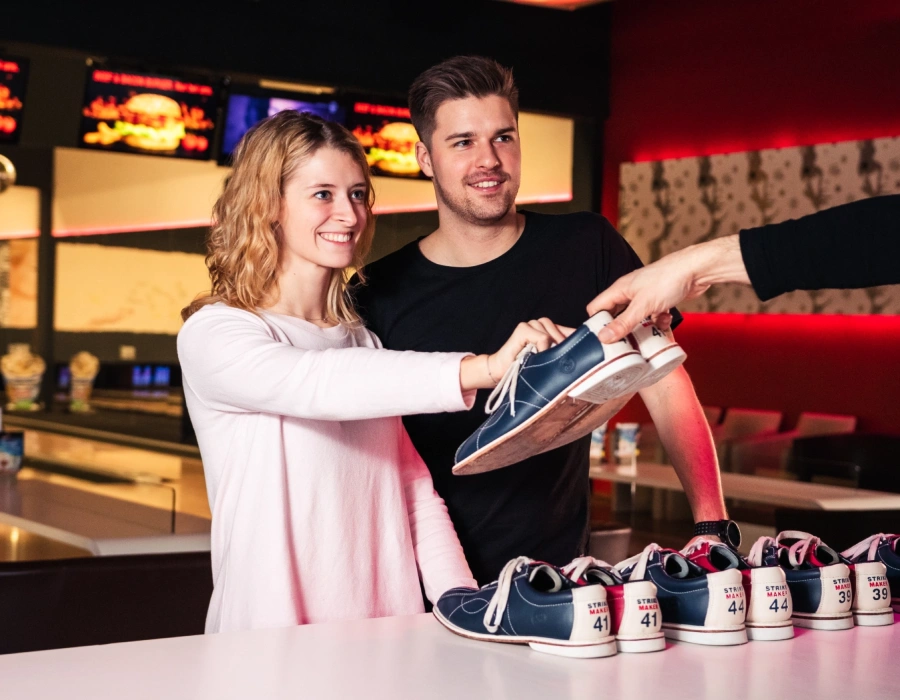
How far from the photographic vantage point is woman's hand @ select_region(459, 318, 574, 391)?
162cm

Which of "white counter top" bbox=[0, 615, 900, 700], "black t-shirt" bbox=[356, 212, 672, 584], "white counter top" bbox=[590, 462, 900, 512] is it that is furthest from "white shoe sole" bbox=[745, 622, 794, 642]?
"white counter top" bbox=[590, 462, 900, 512]

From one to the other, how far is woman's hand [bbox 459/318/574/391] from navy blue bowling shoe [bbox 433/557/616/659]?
259 mm

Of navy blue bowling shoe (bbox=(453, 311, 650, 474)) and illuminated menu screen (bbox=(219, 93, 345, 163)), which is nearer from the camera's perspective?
navy blue bowling shoe (bbox=(453, 311, 650, 474))

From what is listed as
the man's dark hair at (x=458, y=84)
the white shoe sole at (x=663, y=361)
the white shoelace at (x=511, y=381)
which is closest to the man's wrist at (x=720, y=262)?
the white shoe sole at (x=663, y=361)

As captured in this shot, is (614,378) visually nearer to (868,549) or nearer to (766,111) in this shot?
(868,549)

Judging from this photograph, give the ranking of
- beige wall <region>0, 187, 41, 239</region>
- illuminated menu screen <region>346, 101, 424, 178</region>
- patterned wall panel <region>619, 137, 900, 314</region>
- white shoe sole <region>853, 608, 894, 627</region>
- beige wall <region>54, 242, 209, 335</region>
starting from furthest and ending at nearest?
beige wall <region>54, 242, 209, 335</region> < beige wall <region>0, 187, 41, 239</region> < patterned wall panel <region>619, 137, 900, 314</region> < illuminated menu screen <region>346, 101, 424, 178</region> < white shoe sole <region>853, 608, 894, 627</region>

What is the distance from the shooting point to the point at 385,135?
7172 millimetres

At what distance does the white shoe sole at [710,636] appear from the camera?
1.53m

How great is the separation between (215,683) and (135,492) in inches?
105

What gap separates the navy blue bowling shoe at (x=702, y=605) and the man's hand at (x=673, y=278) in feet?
1.19

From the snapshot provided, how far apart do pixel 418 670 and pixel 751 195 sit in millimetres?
7150

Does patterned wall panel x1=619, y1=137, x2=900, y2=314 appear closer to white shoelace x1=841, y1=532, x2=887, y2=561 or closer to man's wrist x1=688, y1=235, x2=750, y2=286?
white shoelace x1=841, y1=532, x2=887, y2=561

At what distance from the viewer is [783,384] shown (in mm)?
7973

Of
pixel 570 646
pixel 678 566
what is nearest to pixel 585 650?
pixel 570 646
